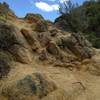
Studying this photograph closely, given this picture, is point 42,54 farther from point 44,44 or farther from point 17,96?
point 17,96

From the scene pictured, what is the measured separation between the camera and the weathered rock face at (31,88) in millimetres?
8219

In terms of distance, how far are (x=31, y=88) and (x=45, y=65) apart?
6.75 feet

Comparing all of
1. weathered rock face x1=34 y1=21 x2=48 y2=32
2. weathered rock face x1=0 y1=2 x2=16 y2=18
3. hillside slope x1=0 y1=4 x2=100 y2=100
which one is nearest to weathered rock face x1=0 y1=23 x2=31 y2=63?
hillside slope x1=0 y1=4 x2=100 y2=100

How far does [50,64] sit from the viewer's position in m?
10.6

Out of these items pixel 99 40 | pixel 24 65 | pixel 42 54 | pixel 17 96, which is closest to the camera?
pixel 17 96

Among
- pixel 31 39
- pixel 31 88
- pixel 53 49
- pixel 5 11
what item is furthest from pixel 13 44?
pixel 5 11

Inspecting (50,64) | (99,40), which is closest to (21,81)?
(50,64)

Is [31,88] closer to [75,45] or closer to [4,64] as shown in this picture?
[4,64]

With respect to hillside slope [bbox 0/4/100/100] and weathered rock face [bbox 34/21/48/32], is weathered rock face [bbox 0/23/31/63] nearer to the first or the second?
hillside slope [bbox 0/4/100/100]

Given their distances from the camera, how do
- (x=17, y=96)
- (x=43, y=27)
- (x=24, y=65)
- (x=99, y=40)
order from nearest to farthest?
1. (x=17, y=96)
2. (x=24, y=65)
3. (x=43, y=27)
4. (x=99, y=40)

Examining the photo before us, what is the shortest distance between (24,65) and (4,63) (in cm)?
89

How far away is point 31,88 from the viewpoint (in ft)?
27.9

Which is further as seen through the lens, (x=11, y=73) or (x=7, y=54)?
(x=7, y=54)

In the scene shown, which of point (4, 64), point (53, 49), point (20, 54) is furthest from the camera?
point (53, 49)
